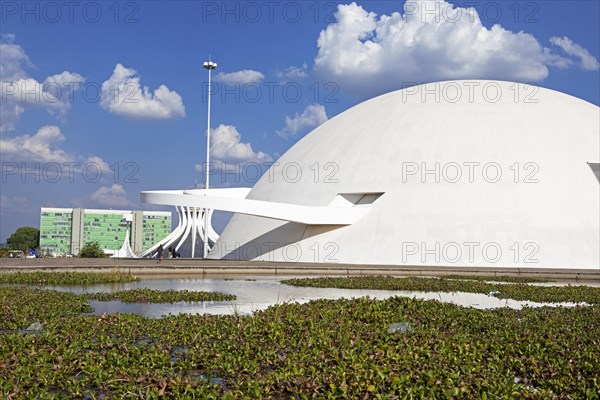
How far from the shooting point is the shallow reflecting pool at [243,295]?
40.3 feet

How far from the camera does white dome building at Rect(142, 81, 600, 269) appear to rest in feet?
87.5

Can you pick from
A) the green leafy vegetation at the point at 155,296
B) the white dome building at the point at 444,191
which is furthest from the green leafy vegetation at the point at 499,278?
the green leafy vegetation at the point at 155,296

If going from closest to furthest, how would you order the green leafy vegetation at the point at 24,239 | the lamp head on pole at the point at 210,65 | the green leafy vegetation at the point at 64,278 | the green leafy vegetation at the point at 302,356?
the green leafy vegetation at the point at 302,356 < the green leafy vegetation at the point at 64,278 < the lamp head on pole at the point at 210,65 < the green leafy vegetation at the point at 24,239

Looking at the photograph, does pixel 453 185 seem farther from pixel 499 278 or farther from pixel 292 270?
pixel 292 270

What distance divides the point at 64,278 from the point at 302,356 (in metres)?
13.2

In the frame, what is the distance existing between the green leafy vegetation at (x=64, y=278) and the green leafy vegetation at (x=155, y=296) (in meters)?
3.75

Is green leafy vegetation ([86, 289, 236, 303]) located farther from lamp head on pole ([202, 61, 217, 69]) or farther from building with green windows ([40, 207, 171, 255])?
building with green windows ([40, 207, 171, 255])

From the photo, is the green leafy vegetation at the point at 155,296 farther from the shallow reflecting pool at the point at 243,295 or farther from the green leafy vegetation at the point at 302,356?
the green leafy vegetation at the point at 302,356

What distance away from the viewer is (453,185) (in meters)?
28.1

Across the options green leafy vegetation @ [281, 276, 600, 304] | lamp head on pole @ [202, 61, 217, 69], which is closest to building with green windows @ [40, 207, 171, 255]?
lamp head on pole @ [202, 61, 217, 69]

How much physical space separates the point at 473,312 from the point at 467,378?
16.9ft

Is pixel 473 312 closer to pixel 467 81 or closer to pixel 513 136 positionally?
pixel 513 136

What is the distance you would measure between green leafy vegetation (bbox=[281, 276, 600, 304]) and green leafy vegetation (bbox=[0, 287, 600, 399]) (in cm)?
480

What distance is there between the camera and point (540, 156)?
28.0 meters
